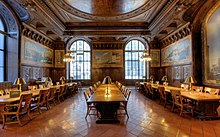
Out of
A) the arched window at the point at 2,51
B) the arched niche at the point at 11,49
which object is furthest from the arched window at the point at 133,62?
the arched window at the point at 2,51

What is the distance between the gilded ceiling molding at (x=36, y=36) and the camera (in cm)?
964

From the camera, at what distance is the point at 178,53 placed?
10891 millimetres

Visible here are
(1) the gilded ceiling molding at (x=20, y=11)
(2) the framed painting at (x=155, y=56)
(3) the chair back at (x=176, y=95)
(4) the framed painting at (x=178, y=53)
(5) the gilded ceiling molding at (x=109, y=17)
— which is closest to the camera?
(3) the chair back at (x=176, y=95)

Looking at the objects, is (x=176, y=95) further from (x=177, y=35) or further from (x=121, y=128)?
(x=177, y=35)

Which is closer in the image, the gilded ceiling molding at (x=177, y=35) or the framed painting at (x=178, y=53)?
the gilded ceiling molding at (x=177, y=35)

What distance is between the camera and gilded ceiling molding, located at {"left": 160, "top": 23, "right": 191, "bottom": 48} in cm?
935

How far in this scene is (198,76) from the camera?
348 inches

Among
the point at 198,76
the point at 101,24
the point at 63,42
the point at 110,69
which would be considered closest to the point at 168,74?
the point at 198,76

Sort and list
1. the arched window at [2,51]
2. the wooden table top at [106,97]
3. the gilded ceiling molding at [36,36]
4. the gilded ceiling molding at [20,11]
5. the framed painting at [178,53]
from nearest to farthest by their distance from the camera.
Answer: the wooden table top at [106,97] → the gilded ceiling molding at [20,11] → the arched window at [2,51] → the framed painting at [178,53] → the gilded ceiling molding at [36,36]

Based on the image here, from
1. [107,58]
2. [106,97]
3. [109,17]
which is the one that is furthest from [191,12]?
[107,58]

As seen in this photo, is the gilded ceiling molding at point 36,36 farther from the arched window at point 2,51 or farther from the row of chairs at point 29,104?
the row of chairs at point 29,104

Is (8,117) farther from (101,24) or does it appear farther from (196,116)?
(101,24)

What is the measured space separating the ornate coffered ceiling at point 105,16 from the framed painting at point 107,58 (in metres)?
3.23

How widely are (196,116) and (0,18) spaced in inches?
422
